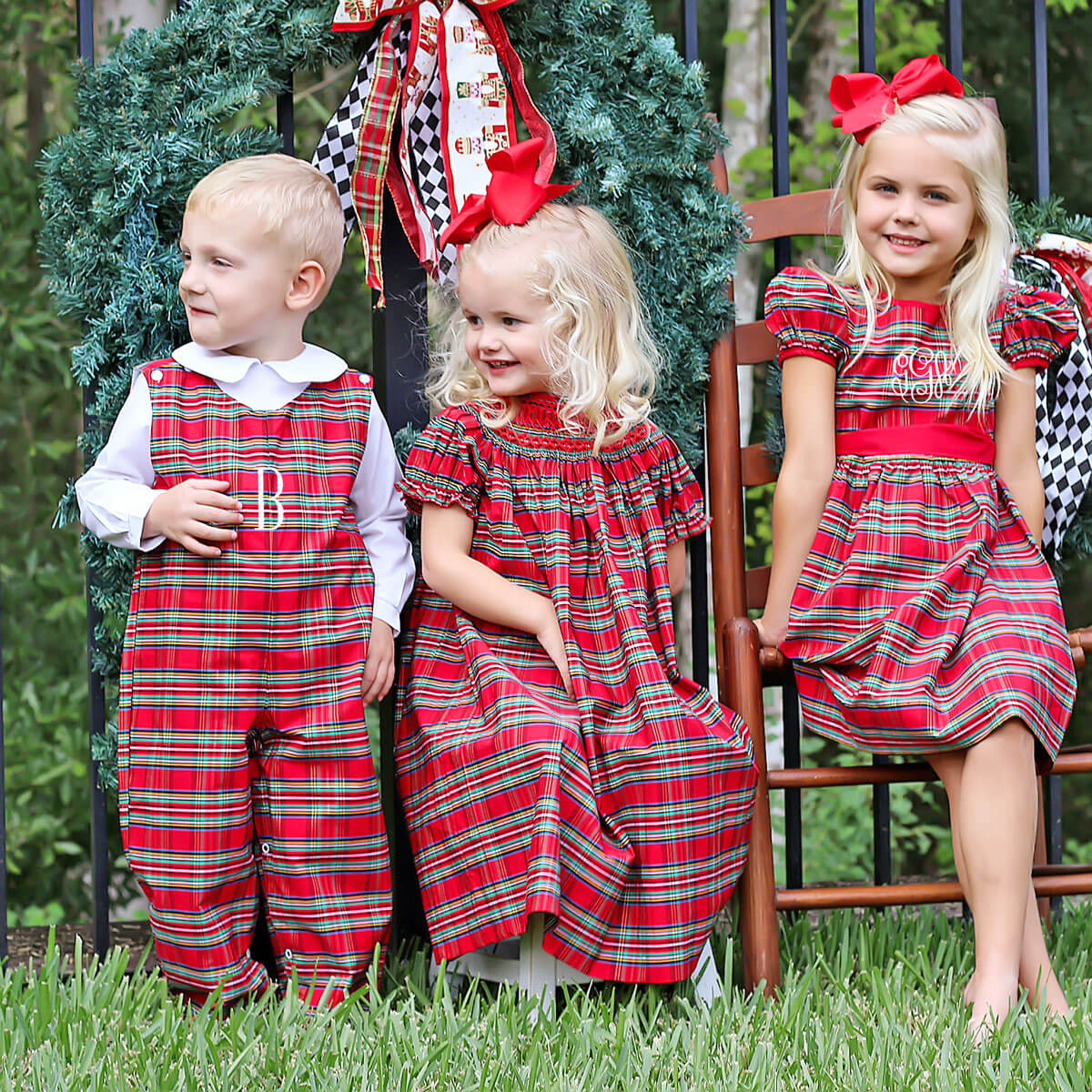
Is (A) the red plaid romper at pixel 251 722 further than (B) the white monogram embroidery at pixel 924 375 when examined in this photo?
No

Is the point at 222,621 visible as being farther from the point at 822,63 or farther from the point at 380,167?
the point at 822,63

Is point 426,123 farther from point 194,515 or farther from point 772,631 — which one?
point 772,631

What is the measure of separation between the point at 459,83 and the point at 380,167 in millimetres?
200

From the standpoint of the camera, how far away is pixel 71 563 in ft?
14.0

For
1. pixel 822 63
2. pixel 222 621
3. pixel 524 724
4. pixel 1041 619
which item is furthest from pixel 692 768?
pixel 822 63

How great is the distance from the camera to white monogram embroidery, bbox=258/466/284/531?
6.72 feet

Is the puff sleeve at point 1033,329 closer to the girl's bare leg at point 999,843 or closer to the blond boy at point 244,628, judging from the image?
the girl's bare leg at point 999,843

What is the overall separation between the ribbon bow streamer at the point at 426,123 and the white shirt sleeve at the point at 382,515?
0.91 feet

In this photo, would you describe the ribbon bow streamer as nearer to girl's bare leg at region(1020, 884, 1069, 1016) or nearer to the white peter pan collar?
the white peter pan collar

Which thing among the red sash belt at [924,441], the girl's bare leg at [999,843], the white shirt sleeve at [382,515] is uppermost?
the red sash belt at [924,441]

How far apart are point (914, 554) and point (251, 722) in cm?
110

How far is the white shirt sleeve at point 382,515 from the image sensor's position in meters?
2.17

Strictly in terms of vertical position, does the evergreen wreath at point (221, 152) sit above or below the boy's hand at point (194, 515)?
above

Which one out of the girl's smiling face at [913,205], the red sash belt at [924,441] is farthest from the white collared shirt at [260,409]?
the girl's smiling face at [913,205]
